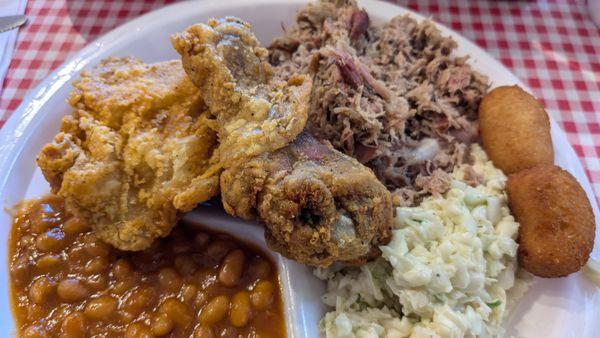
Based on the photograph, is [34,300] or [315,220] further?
[34,300]

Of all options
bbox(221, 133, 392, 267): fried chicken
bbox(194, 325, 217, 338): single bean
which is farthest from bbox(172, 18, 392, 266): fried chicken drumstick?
bbox(194, 325, 217, 338): single bean

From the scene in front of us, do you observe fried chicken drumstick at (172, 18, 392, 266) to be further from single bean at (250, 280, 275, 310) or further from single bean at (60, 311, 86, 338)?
single bean at (60, 311, 86, 338)

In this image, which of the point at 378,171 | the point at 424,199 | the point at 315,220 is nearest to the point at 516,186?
the point at 424,199

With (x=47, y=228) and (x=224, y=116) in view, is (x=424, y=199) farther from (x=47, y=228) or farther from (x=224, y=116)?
(x=47, y=228)

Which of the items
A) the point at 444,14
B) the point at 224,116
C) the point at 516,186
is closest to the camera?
the point at 224,116

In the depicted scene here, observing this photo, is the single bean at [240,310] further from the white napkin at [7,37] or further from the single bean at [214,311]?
the white napkin at [7,37]

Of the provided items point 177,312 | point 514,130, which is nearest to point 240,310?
point 177,312

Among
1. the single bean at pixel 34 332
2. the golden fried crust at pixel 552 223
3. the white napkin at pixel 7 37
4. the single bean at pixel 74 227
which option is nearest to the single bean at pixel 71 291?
the single bean at pixel 34 332
